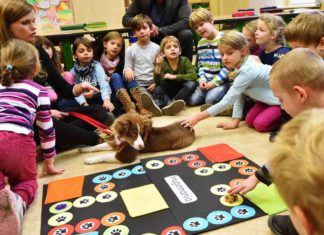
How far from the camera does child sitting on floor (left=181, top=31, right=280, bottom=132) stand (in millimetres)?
1987

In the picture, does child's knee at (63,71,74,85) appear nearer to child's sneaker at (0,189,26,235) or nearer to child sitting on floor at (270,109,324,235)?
child's sneaker at (0,189,26,235)

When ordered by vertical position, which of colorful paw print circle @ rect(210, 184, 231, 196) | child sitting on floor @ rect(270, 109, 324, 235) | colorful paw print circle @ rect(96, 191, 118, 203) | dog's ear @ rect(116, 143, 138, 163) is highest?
child sitting on floor @ rect(270, 109, 324, 235)

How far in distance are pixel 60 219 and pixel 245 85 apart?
4.20ft

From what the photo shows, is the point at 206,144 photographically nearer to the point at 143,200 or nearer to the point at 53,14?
the point at 143,200

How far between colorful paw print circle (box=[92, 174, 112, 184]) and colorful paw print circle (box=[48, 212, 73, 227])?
265 millimetres

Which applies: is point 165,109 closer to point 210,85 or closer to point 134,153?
point 210,85

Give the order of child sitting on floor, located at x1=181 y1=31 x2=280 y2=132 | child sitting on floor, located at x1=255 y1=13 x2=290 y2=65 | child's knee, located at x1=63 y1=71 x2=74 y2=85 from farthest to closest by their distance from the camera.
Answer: child's knee, located at x1=63 y1=71 x2=74 y2=85 → child sitting on floor, located at x1=255 y1=13 x2=290 y2=65 → child sitting on floor, located at x1=181 y1=31 x2=280 y2=132

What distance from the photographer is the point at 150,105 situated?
98.7 inches

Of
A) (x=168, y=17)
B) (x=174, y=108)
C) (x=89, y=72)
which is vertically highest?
(x=168, y=17)

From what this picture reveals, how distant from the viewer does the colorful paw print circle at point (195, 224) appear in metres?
1.17

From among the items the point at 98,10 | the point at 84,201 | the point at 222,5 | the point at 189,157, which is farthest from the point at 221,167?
the point at 222,5

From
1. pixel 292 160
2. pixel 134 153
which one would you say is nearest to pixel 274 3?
pixel 134 153

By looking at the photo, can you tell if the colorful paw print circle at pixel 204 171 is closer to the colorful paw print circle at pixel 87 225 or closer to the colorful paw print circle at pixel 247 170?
the colorful paw print circle at pixel 247 170

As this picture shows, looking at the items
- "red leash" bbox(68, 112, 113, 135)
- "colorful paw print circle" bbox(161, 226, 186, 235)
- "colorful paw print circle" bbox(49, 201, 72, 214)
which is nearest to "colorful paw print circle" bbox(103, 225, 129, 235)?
"colorful paw print circle" bbox(161, 226, 186, 235)
